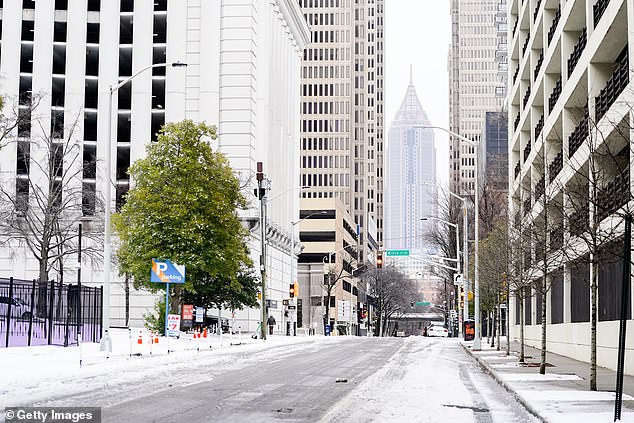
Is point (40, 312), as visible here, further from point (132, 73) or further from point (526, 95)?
point (132, 73)

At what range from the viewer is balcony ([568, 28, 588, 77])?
109 feet

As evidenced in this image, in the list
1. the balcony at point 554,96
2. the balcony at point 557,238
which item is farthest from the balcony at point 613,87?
the balcony at point 554,96

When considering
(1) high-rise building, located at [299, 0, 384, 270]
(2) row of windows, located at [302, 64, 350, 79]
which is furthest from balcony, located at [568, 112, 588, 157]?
(2) row of windows, located at [302, 64, 350, 79]

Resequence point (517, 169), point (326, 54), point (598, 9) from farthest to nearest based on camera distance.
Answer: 1. point (326, 54)
2. point (517, 169)
3. point (598, 9)

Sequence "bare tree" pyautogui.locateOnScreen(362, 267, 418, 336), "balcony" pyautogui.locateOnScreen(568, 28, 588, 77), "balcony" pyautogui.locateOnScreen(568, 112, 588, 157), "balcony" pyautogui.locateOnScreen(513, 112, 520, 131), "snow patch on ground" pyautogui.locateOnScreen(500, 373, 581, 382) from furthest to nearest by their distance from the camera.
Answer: "bare tree" pyautogui.locateOnScreen(362, 267, 418, 336) → "balcony" pyautogui.locateOnScreen(513, 112, 520, 131) → "balcony" pyautogui.locateOnScreen(568, 112, 588, 157) → "balcony" pyautogui.locateOnScreen(568, 28, 588, 77) → "snow patch on ground" pyautogui.locateOnScreen(500, 373, 581, 382)

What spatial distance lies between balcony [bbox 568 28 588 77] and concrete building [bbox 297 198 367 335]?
3372 inches

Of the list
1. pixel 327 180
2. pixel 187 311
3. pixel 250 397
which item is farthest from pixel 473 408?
pixel 327 180

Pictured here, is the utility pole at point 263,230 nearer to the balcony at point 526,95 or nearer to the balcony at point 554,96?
the balcony at point 554,96

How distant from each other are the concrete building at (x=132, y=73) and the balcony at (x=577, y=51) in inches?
1490

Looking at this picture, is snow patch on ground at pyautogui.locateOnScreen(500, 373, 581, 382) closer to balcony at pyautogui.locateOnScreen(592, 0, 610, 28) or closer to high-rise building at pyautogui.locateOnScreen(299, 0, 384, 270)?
→ balcony at pyautogui.locateOnScreen(592, 0, 610, 28)

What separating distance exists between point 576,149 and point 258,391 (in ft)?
67.6

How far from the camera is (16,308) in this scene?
29688mm

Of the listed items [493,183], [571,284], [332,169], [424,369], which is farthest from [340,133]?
[424,369]

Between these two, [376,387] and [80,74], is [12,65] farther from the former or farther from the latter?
[376,387]
